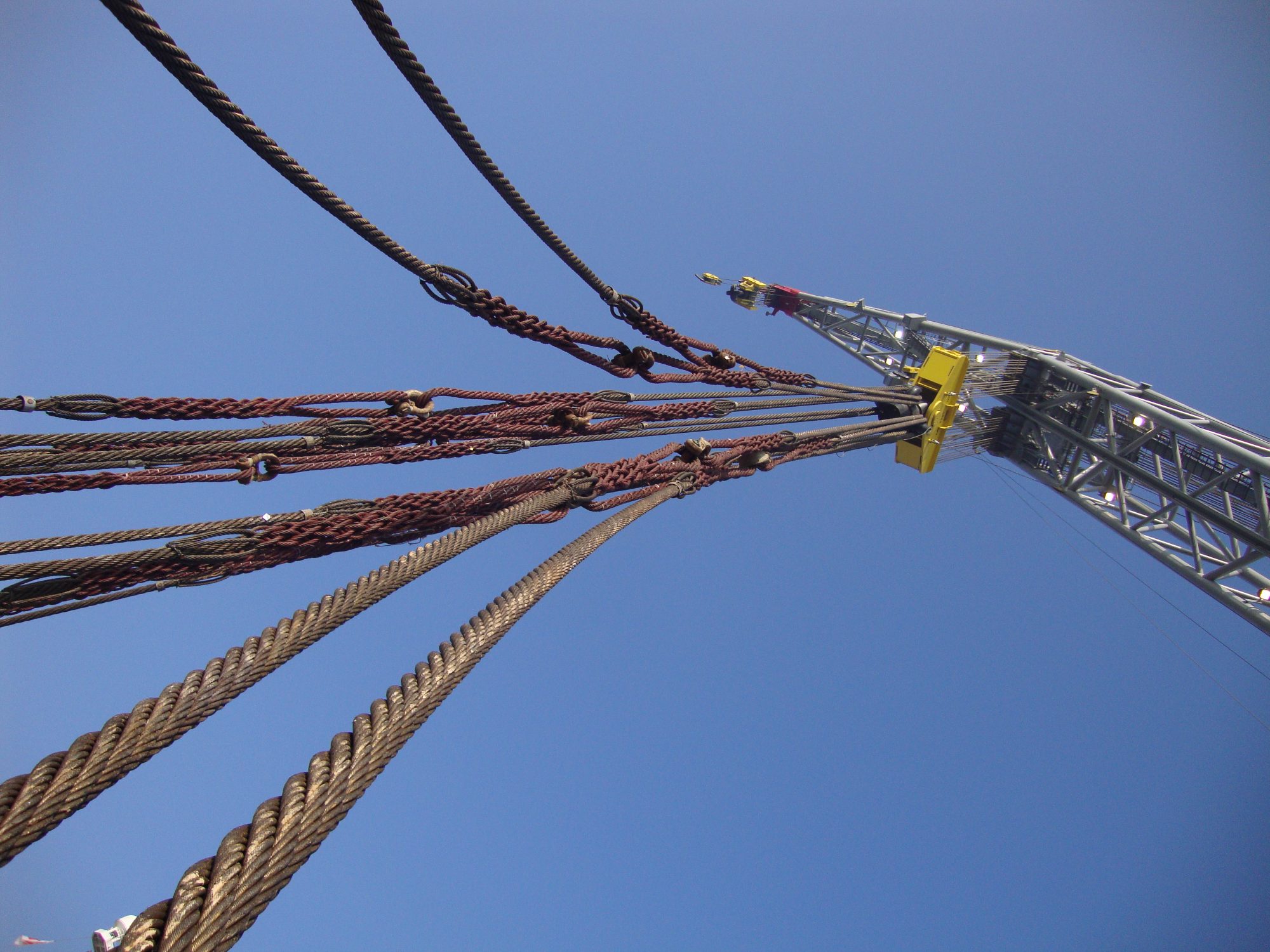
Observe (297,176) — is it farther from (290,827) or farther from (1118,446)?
(1118,446)

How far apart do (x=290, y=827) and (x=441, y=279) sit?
2.88 m

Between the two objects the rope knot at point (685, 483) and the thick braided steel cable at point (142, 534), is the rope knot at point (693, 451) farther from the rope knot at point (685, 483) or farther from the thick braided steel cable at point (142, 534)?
the thick braided steel cable at point (142, 534)

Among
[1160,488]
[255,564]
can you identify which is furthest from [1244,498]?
[255,564]

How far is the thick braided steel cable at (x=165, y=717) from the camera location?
1.73 meters

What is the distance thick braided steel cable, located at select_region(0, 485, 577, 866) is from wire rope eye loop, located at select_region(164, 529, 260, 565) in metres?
0.39

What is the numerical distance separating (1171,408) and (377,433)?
9.27 m

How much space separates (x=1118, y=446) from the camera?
9500 mm

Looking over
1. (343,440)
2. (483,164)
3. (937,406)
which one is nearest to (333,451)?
(343,440)

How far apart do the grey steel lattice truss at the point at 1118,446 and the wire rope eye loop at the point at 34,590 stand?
9.15 meters

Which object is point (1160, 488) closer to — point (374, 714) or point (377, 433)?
point (377, 433)

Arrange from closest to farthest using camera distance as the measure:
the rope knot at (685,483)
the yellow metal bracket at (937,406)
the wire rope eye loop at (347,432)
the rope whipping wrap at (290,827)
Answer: the rope whipping wrap at (290,827) < the wire rope eye loop at (347,432) < the rope knot at (685,483) < the yellow metal bracket at (937,406)

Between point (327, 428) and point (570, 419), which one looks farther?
point (570, 419)

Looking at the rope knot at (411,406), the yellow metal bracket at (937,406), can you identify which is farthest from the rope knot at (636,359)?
the yellow metal bracket at (937,406)

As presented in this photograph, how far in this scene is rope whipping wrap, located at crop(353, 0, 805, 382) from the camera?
2604 millimetres
